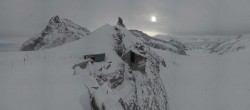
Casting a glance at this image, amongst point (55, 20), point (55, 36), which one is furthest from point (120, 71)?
point (55, 20)

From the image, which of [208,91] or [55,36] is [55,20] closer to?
[55,36]

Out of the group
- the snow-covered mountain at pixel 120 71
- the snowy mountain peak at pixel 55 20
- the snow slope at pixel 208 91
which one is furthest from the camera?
the snowy mountain peak at pixel 55 20

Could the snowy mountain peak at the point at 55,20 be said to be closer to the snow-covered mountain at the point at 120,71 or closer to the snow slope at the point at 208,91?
the snow slope at the point at 208,91

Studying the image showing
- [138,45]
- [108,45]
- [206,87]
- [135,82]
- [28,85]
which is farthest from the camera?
[206,87]

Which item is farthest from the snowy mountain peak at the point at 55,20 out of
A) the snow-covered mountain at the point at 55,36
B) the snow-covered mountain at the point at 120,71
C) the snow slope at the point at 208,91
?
the snow-covered mountain at the point at 120,71

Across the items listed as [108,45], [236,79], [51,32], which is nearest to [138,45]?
[108,45]

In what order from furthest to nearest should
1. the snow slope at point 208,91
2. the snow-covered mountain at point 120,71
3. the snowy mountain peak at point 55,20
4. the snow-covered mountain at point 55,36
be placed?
the snowy mountain peak at point 55,20 → the snow-covered mountain at point 55,36 → the snow slope at point 208,91 → the snow-covered mountain at point 120,71

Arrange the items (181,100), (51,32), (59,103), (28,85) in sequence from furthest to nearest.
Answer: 1. (51,32)
2. (181,100)
3. (28,85)
4. (59,103)

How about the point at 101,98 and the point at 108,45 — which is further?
the point at 108,45

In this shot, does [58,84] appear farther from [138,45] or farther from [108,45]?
[138,45]

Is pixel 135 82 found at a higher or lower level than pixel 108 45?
lower
